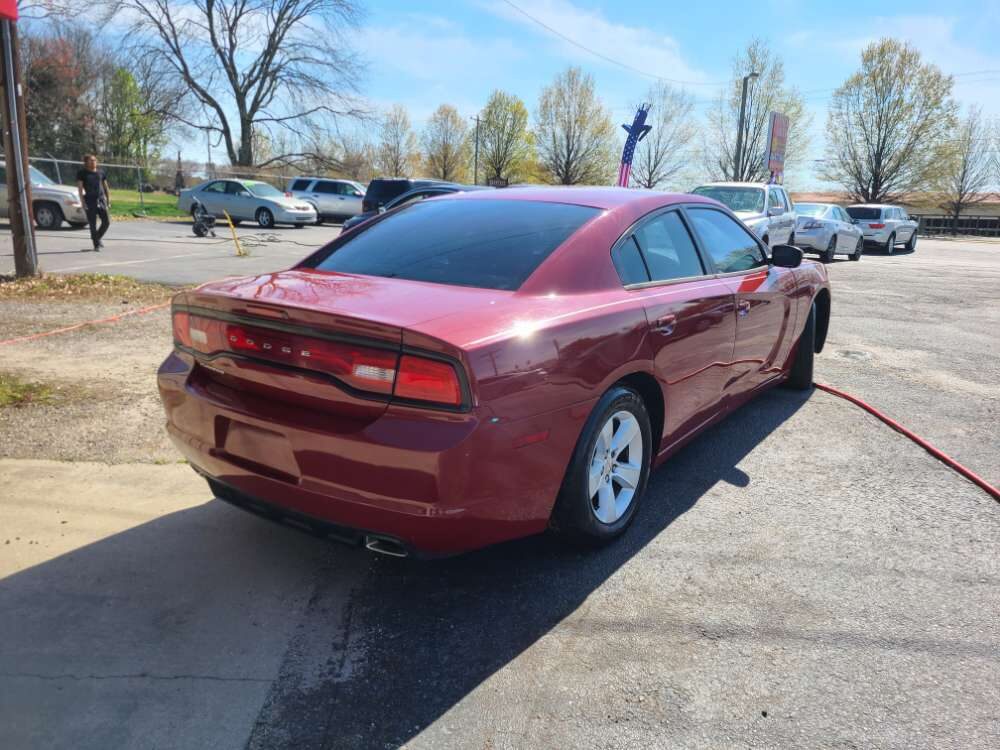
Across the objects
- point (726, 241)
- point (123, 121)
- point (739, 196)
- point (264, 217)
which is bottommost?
point (264, 217)

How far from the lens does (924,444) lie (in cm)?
446

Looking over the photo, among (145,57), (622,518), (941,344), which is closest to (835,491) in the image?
(622,518)

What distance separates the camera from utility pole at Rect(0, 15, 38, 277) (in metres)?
8.53

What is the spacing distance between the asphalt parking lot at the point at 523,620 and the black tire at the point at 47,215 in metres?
16.5

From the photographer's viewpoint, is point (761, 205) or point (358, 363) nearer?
point (358, 363)

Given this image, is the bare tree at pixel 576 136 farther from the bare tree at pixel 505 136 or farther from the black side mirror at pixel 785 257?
the black side mirror at pixel 785 257

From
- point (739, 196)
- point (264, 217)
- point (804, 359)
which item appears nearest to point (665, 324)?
point (804, 359)

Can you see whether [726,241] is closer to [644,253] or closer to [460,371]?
[644,253]

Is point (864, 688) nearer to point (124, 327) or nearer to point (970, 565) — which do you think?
point (970, 565)

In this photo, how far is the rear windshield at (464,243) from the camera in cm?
301

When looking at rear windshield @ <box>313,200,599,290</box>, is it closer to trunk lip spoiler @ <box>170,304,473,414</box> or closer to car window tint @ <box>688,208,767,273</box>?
trunk lip spoiler @ <box>170,304,473,414</box>

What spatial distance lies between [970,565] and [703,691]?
1.59 meters

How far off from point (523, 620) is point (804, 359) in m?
3.72

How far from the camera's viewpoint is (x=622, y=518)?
3205 millimetres
